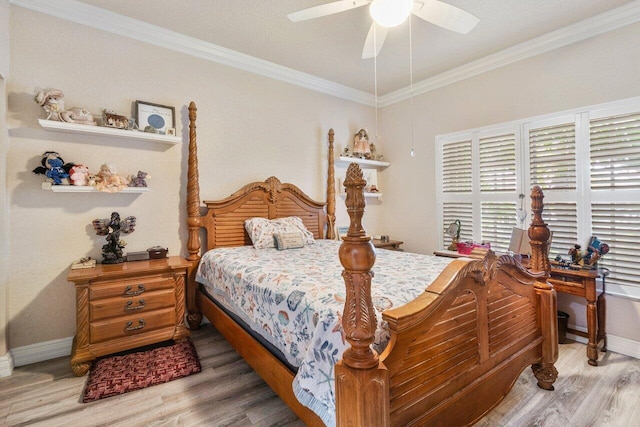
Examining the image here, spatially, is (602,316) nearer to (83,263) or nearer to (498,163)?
(498,163)

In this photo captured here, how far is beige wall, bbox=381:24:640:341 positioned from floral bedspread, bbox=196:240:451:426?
1.64 meters

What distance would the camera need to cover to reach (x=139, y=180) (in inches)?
103

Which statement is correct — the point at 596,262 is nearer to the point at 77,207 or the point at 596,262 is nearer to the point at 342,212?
the point at 342,212

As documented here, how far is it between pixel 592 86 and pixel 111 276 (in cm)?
423

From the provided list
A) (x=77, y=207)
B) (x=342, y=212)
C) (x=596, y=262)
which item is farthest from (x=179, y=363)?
(x=596, y=262)

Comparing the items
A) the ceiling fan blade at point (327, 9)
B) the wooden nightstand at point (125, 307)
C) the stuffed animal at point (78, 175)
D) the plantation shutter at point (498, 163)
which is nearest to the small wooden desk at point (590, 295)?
the plantation shutter at point (498, 163)

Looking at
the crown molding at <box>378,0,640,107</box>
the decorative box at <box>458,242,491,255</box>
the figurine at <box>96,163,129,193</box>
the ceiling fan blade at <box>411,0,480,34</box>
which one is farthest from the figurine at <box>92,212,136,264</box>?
the crown molding at <box>378,0,640,107</box>

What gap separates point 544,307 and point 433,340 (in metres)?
1.15

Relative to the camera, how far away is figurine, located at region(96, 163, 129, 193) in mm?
2412

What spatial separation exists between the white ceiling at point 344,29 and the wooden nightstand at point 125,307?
212cm

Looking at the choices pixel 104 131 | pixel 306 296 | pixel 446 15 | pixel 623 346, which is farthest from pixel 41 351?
pixel 623 346

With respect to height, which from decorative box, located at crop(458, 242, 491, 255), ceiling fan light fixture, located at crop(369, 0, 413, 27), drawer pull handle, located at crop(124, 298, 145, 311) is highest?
ceiling fan light fixture, located at crop(369, 0, 413, 27)

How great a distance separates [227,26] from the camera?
8.96 feet

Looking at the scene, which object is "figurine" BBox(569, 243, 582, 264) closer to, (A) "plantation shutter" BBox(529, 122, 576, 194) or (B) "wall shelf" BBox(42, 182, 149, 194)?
(A) "plantation shutter" BBox(529, 122, 576, 194)
